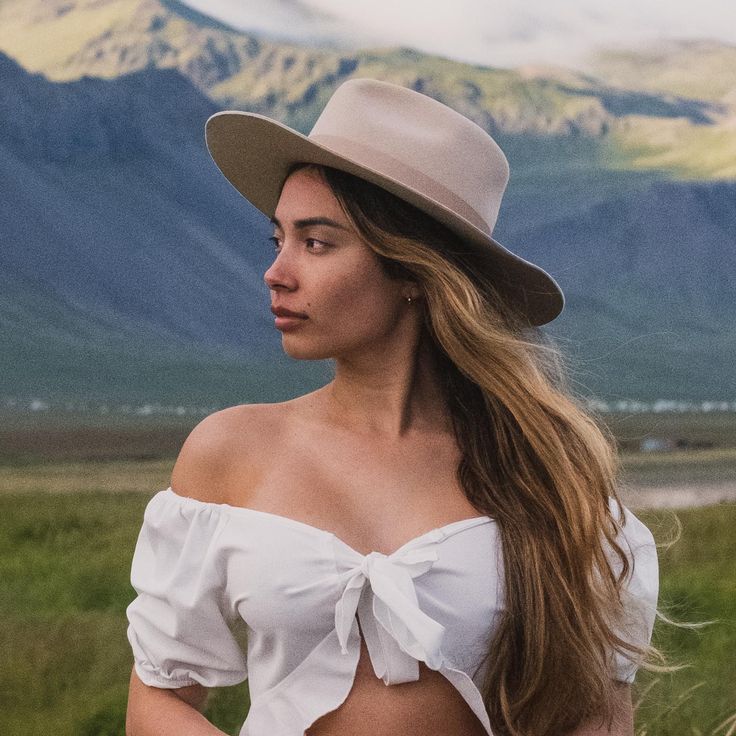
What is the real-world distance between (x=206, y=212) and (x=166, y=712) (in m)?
143

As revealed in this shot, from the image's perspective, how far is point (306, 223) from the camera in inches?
95.9

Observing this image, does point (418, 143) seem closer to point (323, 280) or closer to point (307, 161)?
point (307, 161)

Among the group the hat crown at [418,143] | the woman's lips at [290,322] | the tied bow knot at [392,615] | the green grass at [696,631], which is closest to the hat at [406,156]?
the hat crown at [418,143]

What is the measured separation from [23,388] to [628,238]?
6389cm

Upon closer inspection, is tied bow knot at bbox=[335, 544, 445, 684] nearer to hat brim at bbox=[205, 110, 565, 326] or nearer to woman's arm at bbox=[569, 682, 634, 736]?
woman's arm at bbox=[569, 682, 634, 736]

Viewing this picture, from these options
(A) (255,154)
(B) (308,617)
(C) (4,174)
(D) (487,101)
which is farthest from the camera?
(D) (487,101)

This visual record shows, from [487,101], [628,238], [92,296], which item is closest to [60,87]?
[92,296]

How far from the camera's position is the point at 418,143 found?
2547mm

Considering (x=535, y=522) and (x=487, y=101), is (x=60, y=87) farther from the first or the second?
(x=535, y=522)

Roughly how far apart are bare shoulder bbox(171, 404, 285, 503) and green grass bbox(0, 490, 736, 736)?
99 centimetres

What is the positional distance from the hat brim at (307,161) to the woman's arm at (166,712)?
0.99 m

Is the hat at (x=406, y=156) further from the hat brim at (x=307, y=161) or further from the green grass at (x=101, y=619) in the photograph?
the green grass at (x=101, y=619)

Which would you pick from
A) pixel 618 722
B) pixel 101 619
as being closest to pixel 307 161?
pixel 618 722

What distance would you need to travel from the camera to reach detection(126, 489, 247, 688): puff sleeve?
2.31 metres
